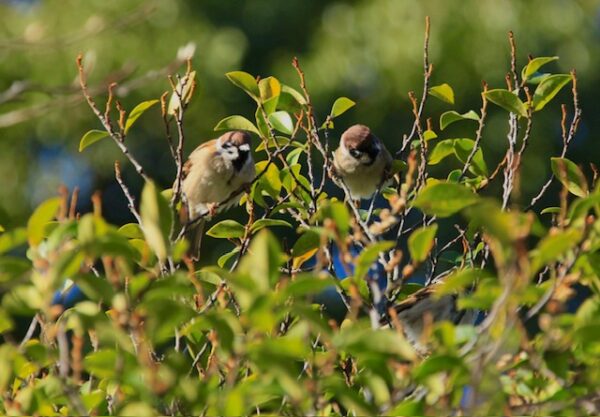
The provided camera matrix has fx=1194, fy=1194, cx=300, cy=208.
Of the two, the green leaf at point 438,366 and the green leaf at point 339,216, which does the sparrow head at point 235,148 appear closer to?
the green leaf at point 339,216

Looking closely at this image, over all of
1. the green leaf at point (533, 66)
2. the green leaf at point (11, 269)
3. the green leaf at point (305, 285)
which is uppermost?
the green leaf at point (11, 269)

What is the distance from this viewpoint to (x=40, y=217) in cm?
174

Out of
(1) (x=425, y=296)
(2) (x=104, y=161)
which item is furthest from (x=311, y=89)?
(1) (x=425, y=296)

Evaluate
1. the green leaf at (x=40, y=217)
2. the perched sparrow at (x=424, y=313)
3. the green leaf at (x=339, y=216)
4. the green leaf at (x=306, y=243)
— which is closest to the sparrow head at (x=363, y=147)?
the perched sparrow at (x=424, y=313)

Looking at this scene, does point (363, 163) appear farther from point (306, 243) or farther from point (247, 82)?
point (306, 243)

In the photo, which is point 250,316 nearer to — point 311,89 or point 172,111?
point 172,111

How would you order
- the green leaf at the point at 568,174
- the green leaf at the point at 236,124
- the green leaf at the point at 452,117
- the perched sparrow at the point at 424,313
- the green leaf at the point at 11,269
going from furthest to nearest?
the perched sparrow at the point at 424,313
the green leaf at the point at 236,124
the green leaf at the point at 452,117
the green leaf at the point at 568,174
the green leaf at the point at 11,269

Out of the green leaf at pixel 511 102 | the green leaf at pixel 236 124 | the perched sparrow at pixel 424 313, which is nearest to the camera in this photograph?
the green leaf at pixel 511 102

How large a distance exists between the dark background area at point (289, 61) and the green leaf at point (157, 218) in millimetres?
7195

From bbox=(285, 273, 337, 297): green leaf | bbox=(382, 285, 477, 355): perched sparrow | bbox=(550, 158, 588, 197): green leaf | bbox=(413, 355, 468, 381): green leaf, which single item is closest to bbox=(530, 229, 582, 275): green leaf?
bbox=(413, 355, 468, 381): green leaf

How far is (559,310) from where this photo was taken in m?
1.65

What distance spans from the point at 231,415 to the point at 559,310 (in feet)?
1.56

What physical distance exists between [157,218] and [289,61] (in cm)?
843

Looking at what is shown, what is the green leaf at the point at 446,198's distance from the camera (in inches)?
69.6
